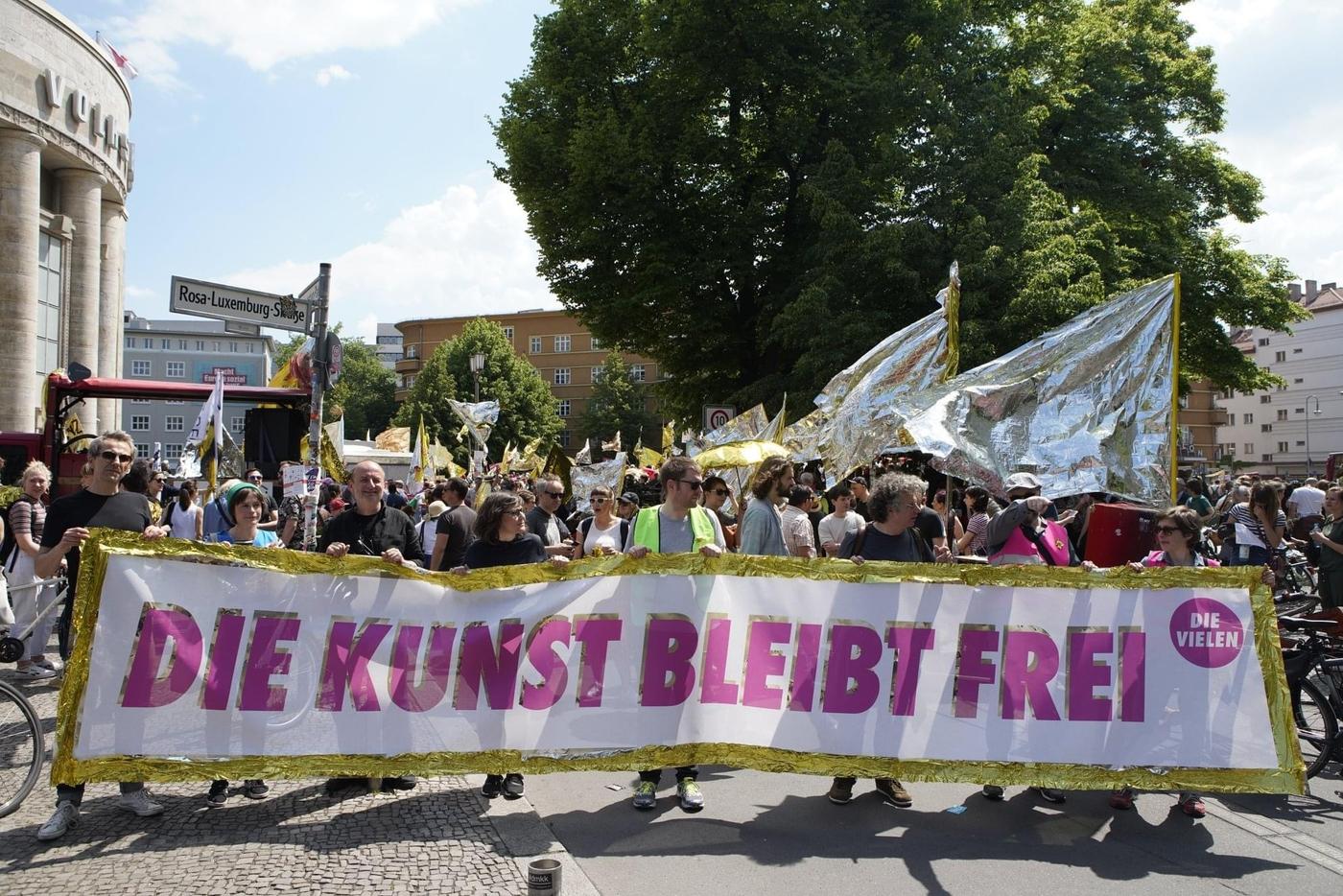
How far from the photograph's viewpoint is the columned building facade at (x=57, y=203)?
96.0ft

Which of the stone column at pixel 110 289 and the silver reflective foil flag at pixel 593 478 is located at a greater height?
the stone column at pixel 110 289

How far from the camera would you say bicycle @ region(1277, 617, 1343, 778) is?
580 cm

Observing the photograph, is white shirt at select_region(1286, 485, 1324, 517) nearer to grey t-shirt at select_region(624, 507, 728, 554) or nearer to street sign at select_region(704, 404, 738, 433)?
street sign at select_region(704, 404, 738, 433)

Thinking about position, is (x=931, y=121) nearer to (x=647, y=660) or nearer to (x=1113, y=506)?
(x=1113, y=506)

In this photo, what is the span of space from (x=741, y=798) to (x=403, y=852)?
6.14 ft

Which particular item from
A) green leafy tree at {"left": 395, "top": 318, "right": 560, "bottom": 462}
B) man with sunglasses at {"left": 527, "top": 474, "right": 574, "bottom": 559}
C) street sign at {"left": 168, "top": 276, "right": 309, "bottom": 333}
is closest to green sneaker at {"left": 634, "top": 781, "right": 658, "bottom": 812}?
man with sunglasses at {"left": 527, "top": 474, "right": 574, "bottom": 559}

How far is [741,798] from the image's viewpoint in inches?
220

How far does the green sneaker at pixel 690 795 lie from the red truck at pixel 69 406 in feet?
41.4

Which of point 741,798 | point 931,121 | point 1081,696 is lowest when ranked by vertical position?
point 741,798

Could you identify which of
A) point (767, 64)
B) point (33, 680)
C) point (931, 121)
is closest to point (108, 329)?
point (767, 64)

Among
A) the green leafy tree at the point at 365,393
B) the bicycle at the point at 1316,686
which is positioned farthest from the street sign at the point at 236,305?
the green leafy tree at the point at 365,393

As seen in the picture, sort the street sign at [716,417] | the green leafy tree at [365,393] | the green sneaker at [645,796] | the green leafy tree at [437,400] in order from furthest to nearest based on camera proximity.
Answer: the green leafy tree at [365,393] < the green leafy tree at [437,400] < the street sign at [716,417] < the green sneaker at [645,796]

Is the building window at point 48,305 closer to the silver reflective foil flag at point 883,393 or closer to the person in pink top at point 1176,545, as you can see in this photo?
the silver reflective foil flag at point 883,393

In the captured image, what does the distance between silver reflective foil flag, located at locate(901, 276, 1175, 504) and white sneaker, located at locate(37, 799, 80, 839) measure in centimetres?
532
